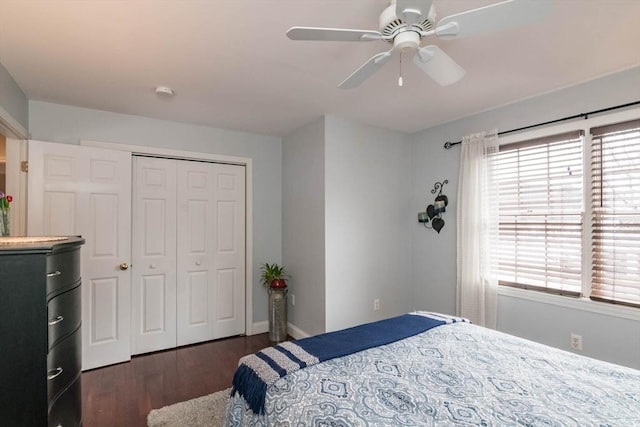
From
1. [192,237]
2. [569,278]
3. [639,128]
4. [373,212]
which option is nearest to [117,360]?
[192,237]

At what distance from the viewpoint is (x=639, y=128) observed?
7.30 feet

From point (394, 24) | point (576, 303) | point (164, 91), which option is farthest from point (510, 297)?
point (164, 91)

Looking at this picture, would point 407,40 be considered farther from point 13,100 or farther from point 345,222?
point 13,100

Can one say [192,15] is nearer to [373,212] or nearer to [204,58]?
[204,58]

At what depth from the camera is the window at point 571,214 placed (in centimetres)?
228

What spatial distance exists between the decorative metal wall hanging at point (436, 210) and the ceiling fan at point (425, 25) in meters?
2.01

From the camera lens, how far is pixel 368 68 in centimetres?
164

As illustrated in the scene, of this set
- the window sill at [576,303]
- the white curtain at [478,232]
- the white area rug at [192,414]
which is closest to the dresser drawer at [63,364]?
the white area rug at [192,414]

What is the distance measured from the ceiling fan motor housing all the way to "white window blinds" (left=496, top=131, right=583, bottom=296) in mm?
1924

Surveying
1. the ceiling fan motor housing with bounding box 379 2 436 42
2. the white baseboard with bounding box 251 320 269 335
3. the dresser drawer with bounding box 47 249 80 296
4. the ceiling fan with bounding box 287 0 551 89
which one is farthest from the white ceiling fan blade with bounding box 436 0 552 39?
the white baseboard with bounding box 251 320 269 335

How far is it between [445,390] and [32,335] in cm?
178

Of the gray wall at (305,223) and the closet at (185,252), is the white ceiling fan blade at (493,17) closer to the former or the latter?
the gray wall at (305,223)

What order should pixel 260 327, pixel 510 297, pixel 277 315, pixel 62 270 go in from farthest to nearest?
1. pixel 260 327
2. pixel 277 315
3. pixel 510 297
4. pixel 62 270

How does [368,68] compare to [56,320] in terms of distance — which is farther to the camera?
[368,68]
